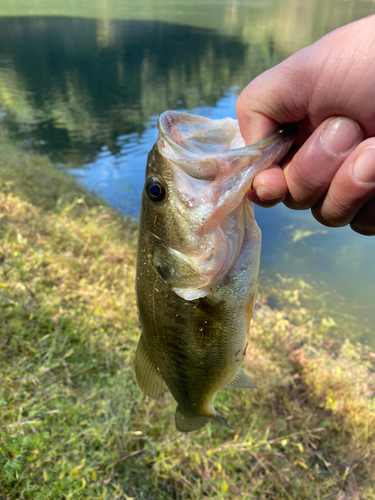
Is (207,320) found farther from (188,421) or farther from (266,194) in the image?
(188,421)

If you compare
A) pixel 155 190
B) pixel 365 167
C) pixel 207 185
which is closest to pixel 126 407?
pixel 155 190

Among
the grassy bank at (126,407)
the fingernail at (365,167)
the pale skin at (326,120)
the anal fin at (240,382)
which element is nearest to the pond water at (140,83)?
the grassy bank at (126,407)

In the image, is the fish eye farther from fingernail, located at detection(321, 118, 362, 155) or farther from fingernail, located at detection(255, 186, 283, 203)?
fingernail, located at detection(321, 118, 362, 155)

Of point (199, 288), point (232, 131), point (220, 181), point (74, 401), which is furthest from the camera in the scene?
point (74, 401)

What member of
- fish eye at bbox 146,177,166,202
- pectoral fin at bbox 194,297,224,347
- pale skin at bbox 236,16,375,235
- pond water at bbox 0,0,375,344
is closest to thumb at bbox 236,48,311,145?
pale skin at bbox 236,16,375,235

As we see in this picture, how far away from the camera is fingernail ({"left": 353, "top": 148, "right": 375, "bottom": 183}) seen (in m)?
1.37

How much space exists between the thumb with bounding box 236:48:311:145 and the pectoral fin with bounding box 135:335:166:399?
1.32 metres

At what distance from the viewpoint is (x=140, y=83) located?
2083 cm

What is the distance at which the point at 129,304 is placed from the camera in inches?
188

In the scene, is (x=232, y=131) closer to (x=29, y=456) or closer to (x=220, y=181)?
(x=220, y=181)

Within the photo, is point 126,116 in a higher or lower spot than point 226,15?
lower

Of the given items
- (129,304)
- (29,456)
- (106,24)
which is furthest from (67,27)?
(29,456)

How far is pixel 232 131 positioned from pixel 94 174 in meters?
9.78

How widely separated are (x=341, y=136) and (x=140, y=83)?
72.6 feet
